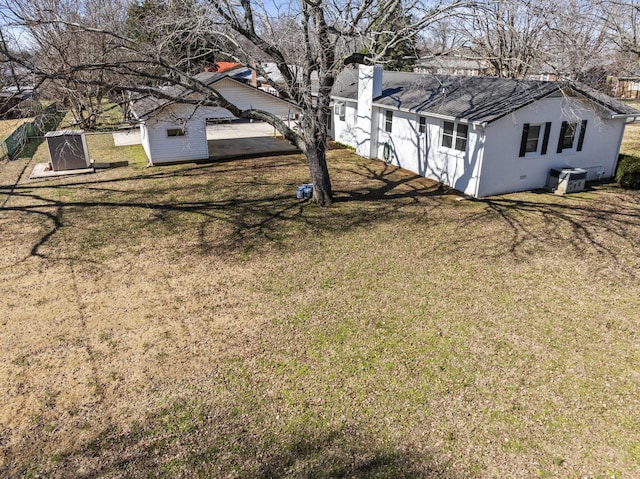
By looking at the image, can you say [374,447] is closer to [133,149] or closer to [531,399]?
[531,399]

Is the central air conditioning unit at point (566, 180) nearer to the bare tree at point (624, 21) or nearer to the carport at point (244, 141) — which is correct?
the bare tree at point (624, 21)

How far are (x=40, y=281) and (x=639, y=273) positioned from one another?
→ 40.8ft

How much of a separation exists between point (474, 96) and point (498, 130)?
2.27 meters

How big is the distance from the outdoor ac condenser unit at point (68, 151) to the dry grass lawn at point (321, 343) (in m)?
5.59

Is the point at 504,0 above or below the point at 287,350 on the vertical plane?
above

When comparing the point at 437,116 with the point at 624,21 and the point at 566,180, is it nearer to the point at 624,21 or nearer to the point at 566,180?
the point at 566,180

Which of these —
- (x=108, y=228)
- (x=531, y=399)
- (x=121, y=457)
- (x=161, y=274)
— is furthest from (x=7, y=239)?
(x=531, y=399)

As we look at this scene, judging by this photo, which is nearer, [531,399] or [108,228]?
[531,399]

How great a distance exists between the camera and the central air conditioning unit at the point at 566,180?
14398 millimetres

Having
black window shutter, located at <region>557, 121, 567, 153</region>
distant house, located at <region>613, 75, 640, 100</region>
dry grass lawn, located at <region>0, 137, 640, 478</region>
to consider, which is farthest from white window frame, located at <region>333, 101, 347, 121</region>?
distant house, located at <region>613, 75, 640, 100</region>

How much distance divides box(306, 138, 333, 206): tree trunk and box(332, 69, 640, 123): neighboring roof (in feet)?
13.4

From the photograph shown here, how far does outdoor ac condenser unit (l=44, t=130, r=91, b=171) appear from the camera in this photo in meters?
17.5

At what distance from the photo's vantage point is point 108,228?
1170 cm

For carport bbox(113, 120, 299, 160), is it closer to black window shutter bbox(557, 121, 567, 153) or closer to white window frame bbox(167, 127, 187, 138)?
white window frame bbox(167, 127, 187, 138)
